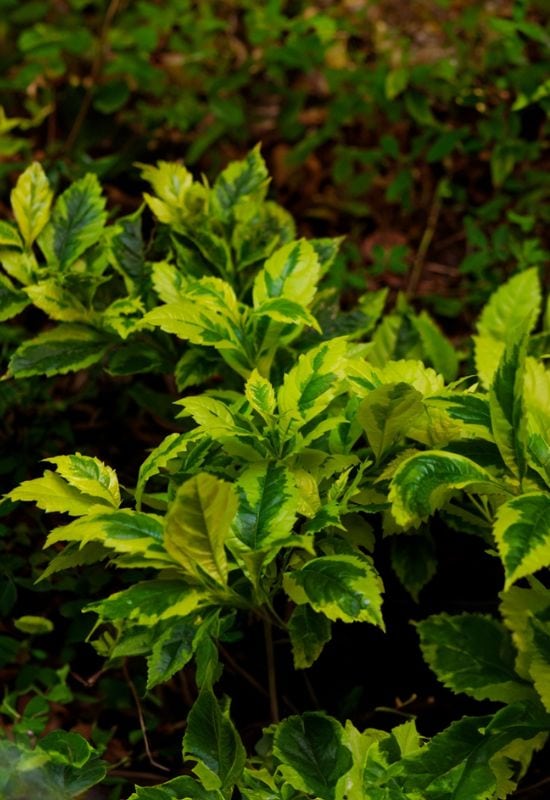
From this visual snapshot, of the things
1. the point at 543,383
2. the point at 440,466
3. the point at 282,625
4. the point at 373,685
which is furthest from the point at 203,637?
the point at 543,383

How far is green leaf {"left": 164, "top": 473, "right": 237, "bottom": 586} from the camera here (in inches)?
45.3

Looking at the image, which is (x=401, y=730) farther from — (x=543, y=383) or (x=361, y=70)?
(x=361, y=70)

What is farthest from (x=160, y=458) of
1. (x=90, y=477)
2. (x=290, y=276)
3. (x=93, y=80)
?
(x=93, y=80)

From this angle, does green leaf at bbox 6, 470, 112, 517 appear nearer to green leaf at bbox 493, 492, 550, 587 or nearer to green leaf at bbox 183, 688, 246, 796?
green leaf at bbox 183, 688, 246, 796

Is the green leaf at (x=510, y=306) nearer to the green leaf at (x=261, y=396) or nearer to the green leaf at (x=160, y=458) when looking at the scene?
the green leaf at (x=261, y=396)

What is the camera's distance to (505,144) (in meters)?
2.76

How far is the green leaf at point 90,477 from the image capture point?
138 centimetres

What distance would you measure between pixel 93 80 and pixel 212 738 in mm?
2403

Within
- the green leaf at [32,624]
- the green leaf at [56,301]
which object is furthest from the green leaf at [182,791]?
the green leaf at [56,301]

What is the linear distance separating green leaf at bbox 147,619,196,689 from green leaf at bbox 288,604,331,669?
0.56 ft

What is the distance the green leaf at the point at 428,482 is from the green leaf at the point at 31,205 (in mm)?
919

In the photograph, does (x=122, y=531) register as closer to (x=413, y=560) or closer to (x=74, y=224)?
(x=413, y=560)

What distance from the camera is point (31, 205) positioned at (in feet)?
5.72

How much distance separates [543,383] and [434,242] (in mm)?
1620
